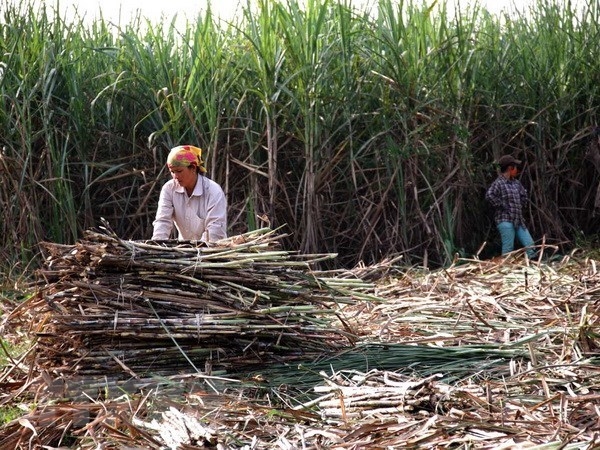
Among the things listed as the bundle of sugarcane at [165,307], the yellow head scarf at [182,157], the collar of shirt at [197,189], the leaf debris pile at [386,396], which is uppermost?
the yellow head scarf at [182,157]

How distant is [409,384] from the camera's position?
3.57 meters

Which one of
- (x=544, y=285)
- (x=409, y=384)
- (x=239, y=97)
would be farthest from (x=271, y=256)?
(x=239, y=97)

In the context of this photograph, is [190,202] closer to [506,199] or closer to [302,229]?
[302,229]

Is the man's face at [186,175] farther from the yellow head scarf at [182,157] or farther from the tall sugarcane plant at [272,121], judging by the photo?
the tall sugarcane plant at [272,121]

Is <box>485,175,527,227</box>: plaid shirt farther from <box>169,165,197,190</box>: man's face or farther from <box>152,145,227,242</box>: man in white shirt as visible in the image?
<box>169,165,197,190</box>: man's face

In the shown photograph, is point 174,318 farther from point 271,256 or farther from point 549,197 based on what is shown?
point 549,197

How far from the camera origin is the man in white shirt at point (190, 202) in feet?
19.5

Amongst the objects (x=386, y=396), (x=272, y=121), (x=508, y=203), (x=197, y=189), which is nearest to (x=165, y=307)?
(x=386, y=396)

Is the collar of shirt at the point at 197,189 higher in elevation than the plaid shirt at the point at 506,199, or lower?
higher

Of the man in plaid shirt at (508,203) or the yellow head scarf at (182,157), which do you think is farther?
the man in plaid shirt at (508,203)

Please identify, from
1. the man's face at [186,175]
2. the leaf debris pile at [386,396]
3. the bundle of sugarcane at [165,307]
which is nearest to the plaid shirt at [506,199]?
the leaf debris pile at [386,396]

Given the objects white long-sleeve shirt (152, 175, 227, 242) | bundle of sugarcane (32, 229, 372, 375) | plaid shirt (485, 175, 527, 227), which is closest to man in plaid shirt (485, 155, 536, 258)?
plaid shirt (485, 175, 527, 227)

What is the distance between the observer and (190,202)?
19.9 ft

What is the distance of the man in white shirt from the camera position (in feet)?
19.5
